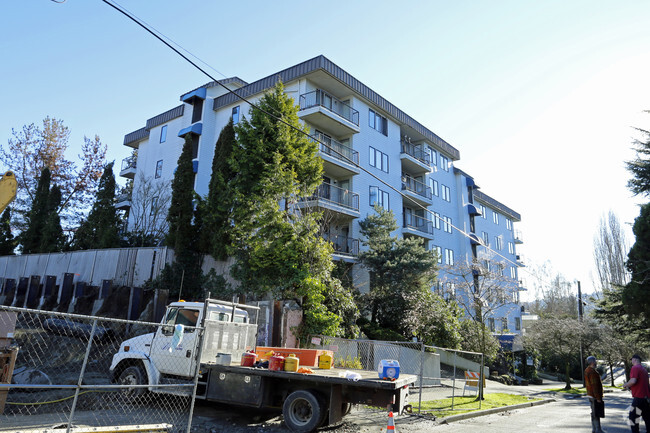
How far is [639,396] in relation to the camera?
930 centimetres

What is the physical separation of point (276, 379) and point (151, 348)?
12.0 feet

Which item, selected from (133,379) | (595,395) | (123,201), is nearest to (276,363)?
(133,379)

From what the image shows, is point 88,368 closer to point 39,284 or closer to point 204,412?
point 204,412

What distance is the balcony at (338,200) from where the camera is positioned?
2532cm

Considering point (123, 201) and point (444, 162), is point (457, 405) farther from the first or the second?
point (123, 201)

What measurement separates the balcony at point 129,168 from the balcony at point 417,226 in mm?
24516

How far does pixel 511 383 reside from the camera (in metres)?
30.0

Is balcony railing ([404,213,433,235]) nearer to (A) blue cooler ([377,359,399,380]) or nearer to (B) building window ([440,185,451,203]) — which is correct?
(B) building window ([440,185,451,203])

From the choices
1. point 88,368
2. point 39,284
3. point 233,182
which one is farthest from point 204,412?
point 39,284

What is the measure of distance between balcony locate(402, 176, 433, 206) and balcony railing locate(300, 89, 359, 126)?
8.03 metres

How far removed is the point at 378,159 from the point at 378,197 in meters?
2.90

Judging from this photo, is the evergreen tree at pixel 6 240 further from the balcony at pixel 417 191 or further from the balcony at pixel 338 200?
the balcony at pixel 417 191

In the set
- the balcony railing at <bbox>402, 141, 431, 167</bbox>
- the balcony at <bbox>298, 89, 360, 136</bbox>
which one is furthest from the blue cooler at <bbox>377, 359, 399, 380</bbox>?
the balcony railing at <bbox>402, 141, 431, 167</bbox>

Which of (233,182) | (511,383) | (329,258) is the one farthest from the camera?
(511,383)
